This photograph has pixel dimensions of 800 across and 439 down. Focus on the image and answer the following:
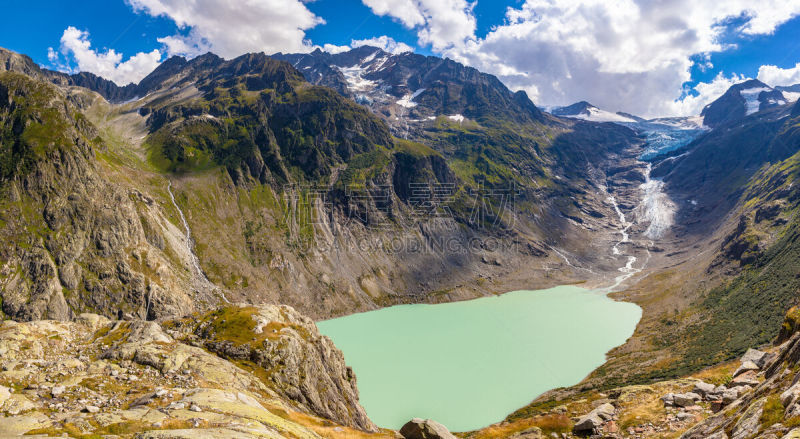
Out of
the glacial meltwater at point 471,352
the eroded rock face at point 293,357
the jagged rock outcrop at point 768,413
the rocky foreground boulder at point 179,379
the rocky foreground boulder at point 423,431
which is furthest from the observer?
the glacial meltwater at point 471,352

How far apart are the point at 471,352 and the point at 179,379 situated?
9709 centimetres

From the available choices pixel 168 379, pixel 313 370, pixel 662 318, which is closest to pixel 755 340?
pixel 662 318

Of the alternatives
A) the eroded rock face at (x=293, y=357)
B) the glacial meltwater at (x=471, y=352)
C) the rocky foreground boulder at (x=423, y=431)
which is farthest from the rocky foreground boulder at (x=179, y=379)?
the glacial meltwater at (x=471, y=352)

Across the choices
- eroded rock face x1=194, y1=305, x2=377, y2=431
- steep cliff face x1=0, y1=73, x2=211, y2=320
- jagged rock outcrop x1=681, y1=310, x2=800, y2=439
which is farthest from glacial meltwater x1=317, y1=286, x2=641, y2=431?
steep cliff face x1=0, y1=73, x2=211, y2=320

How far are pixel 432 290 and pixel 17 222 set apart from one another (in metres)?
164

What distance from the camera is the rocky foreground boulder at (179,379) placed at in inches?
877

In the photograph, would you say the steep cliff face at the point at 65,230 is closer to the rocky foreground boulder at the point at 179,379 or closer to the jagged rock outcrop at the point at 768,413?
the rocky foreground boulder at the point at 179,379

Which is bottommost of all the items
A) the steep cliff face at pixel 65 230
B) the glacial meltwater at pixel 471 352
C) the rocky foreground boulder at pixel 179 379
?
the glacial meltwater at pixel 471 352

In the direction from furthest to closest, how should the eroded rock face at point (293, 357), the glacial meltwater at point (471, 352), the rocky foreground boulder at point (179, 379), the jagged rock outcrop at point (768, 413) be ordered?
the glacial meltwater at point (471, 352) → the eroded rock face at point (293, 357) → the rocky foreground boulder at point (179, 379) → the jagged rock outcrop at point (768, 413)

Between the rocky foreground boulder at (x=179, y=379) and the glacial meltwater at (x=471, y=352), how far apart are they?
3440 cm

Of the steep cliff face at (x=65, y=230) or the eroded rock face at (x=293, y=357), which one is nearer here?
the eroded rock face at (x=293, y=357)

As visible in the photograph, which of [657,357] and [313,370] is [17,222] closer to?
[313,370]

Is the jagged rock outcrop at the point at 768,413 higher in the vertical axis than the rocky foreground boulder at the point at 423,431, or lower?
higher

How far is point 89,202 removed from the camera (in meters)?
123
